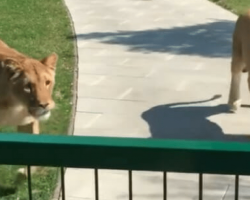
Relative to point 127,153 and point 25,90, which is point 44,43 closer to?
point 25,90

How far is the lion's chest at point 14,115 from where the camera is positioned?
Result: 660 cm

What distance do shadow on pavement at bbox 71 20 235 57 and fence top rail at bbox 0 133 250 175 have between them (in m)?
9.72

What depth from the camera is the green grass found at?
1734cm

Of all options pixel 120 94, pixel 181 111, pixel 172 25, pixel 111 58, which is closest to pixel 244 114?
pixel 181 111

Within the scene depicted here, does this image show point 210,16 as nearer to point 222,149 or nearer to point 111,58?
point 111,58

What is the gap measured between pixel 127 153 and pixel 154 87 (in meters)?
7.58

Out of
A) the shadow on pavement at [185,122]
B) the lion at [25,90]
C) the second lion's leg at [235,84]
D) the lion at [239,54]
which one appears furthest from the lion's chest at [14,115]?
the second lion's leg at [235,84]

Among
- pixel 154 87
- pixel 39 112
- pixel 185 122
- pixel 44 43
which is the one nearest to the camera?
pixel 39 112

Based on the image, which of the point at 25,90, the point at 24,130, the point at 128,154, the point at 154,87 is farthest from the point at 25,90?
the point at 154,87

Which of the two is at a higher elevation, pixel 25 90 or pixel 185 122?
pixel 25 90

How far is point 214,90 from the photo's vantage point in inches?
410

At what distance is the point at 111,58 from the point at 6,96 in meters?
5.97

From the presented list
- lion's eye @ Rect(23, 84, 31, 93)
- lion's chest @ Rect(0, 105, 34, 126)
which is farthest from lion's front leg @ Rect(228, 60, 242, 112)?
lion's eye @ Rect(23, 84, 31, 93)

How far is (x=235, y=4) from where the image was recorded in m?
18.0
